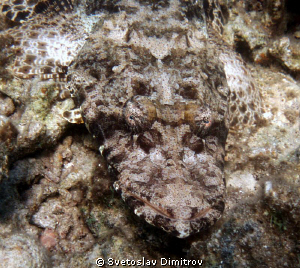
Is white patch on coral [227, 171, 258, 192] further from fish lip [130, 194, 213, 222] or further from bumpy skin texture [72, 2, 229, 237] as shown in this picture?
fish lip [130, 194, 213, 222]

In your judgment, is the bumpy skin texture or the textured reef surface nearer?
the bumpy skin texture

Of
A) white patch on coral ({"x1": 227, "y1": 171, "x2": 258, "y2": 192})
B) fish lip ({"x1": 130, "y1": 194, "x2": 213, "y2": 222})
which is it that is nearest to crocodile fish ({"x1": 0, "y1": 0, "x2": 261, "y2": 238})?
fish lip ({"x1": 130, "y1": 194, "x2": 213, "y2": 222})

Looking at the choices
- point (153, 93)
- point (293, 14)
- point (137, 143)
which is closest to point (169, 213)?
point (137, 143)

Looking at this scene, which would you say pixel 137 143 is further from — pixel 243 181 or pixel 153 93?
pixel 243 181

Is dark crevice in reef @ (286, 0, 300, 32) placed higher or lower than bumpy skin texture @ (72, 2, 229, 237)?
higher

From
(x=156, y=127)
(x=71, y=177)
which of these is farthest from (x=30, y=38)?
(x=156, y=127)
